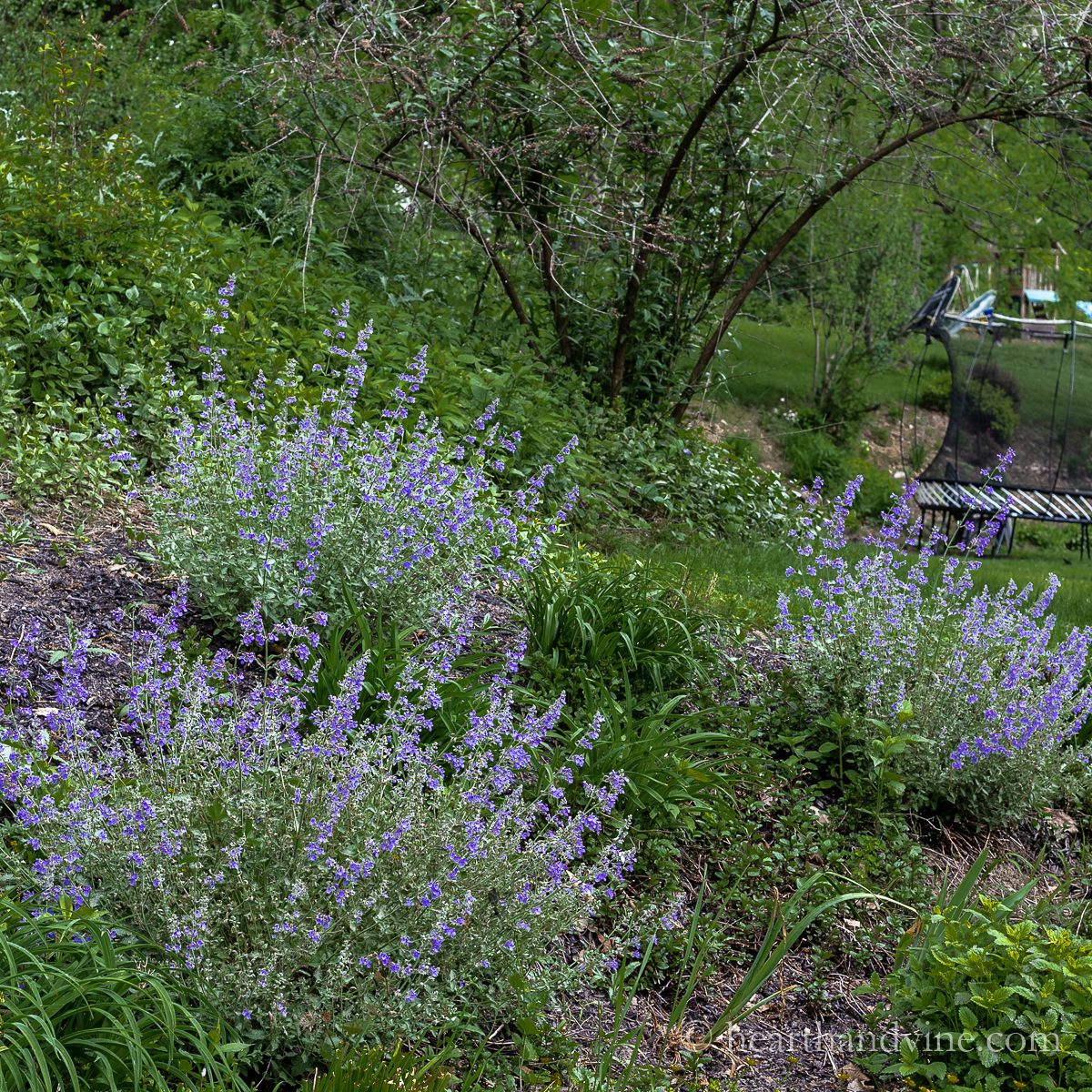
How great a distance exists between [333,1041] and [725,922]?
4.64 feet

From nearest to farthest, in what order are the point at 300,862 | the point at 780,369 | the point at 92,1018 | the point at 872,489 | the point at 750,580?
1. the point at 92,1018
2. the point at 300,862
3. the point at 750,580
4. the point at 872,489
5. the point at 780,369

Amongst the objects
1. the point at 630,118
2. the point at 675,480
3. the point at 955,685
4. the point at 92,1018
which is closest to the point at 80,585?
the point at 92,1018

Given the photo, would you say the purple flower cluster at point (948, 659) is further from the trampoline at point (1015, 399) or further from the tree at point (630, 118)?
the trampoline at point (1015, 399)

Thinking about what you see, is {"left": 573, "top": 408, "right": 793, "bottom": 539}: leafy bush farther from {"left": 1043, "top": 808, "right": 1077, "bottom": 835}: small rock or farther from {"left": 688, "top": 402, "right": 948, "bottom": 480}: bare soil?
{"left": 1043, "top": 808, "right": 1077, "bottom": 835}: small rock

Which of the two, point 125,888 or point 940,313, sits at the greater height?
point 940,313

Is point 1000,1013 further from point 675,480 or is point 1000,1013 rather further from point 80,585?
point 675,480

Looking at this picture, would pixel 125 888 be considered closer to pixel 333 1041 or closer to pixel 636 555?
pixel 333 1041

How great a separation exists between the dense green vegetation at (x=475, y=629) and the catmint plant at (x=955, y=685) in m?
0.02

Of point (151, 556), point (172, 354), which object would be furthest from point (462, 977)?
point (172, 354)

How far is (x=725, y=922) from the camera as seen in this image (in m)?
3.20

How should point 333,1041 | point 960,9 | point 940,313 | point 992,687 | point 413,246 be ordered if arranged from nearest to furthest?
point 333,1041 < point 992,687 < point 960,9 < point 413,246 < point 940,313

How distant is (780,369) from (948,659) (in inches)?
474

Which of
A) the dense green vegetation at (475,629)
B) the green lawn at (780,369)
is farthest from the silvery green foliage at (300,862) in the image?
the green lawn at (780,369)

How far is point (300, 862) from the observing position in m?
2.31
